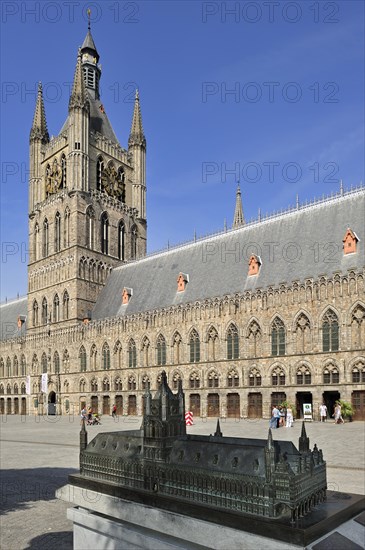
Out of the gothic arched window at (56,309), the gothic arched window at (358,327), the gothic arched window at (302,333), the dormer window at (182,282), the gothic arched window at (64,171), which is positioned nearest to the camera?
the gothic arched window at (358,327)

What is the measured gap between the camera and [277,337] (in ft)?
124

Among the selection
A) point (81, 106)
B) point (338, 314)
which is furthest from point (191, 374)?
point (81, 106)

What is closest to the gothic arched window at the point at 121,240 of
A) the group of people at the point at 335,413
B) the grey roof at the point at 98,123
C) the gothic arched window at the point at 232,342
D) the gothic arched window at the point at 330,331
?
the grey roof at the point at 98,123

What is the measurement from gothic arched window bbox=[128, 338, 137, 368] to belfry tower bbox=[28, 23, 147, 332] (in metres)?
9.49

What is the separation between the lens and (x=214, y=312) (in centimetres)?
4184

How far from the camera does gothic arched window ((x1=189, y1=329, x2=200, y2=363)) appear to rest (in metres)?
43.0

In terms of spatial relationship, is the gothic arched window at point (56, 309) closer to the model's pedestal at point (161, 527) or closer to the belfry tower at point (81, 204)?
the belfry tower at point (81, 204)

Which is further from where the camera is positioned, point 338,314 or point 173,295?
point 173,295

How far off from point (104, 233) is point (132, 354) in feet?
59.5

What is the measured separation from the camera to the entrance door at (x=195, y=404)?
139 feet

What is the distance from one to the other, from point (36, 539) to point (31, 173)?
202ft

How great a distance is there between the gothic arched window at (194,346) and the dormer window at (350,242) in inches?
582

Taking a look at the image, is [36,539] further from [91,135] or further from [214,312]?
[91,135]

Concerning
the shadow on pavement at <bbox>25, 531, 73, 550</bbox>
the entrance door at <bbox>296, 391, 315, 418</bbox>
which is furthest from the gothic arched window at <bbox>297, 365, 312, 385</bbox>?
the shadow on pavement at <bbox>25, 531, 73, 550</bbox>
